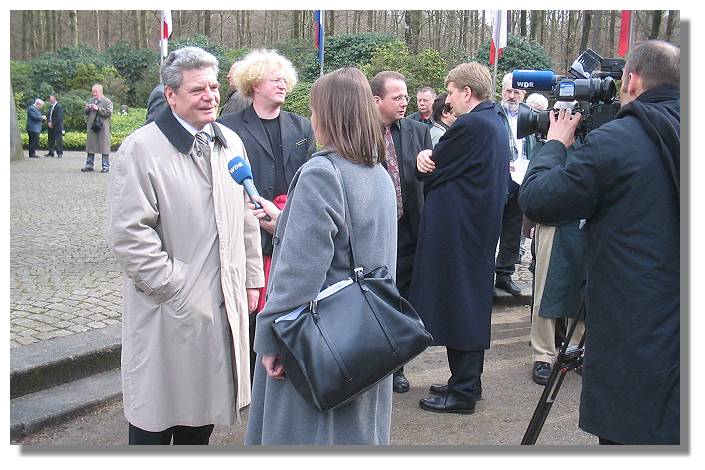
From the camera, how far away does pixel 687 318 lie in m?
2.48

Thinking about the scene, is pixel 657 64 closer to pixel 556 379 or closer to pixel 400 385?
pixel 556 379

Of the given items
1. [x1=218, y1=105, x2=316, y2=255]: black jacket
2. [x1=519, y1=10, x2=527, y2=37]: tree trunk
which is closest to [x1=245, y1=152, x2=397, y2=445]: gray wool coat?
[x1=218, y1=105, x2=316, y2=255]: black jacket

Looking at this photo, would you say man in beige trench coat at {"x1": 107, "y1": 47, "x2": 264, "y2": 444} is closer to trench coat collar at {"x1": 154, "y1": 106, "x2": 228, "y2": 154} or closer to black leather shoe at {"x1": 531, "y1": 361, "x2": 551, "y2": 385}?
trench coat collar at {"x1": 154, "y1": 106, "x2": 228, "y2": 154}

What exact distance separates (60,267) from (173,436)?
4.51 m

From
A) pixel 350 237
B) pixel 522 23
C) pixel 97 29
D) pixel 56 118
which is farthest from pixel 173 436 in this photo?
pixel 97 29

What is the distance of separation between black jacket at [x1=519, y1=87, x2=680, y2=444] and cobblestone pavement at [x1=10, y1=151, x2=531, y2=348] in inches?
149

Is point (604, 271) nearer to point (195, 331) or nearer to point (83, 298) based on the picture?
point (195, 331)

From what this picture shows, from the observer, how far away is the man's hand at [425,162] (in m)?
4.34

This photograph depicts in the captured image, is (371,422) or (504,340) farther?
(504,340)

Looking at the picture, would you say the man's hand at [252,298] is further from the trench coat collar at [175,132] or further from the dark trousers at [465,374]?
the dark trousers at [465,374]

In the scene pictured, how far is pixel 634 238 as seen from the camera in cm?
250

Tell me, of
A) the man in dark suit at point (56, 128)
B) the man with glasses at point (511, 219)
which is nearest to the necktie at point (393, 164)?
the man with glasses at point (511, 219)
